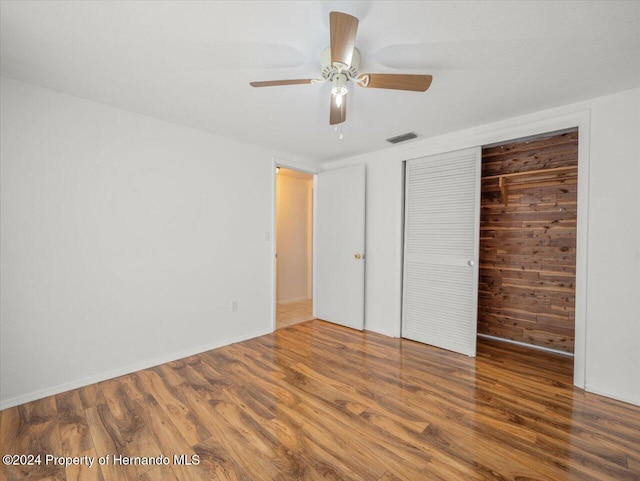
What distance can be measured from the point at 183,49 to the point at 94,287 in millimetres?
1994

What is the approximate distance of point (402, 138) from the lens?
126 inches

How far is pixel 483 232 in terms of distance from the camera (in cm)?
366

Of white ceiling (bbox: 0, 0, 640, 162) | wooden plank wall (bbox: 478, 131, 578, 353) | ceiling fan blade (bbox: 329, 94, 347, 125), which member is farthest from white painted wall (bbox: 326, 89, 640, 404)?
ceiling fan blade (bbox: 329, 94, 347, 125)

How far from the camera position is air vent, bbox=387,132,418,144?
3085 mm

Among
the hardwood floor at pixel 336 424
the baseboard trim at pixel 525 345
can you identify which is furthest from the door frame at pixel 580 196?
the baseboard trim at pixel 525 345

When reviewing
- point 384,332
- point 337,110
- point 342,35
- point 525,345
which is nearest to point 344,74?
point 337,110

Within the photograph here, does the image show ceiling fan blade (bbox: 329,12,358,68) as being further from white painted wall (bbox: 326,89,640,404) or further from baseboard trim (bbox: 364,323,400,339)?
baseboard trim (bbox: 364,323,400,339)

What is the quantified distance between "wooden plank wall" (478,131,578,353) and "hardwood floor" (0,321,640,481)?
2.04 feet

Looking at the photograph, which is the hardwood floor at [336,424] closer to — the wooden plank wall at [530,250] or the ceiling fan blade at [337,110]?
the wooden plank wall at [530,250]

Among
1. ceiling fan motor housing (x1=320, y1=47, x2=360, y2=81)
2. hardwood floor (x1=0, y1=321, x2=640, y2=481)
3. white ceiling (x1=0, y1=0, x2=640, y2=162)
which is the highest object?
white ceiling (x1=0, y1=0, x2=640, y2=162)

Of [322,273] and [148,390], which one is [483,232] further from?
[148,390]

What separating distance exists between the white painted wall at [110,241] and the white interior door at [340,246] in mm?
1154

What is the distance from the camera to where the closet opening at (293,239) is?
527 cm

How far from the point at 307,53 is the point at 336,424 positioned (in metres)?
2.37
